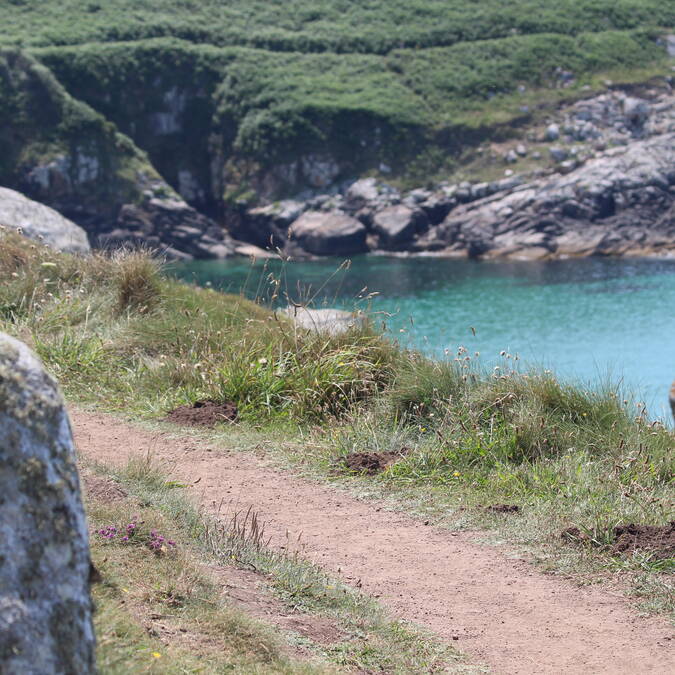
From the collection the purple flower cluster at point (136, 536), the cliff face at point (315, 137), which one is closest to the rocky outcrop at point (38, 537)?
the purple flower cluster at point (136, 536)

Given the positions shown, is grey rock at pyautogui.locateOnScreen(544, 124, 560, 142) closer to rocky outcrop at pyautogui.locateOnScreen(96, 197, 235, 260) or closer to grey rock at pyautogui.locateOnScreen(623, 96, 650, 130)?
grey rock at pyautogui.locateOnScreen(623, 96, 650, 130)

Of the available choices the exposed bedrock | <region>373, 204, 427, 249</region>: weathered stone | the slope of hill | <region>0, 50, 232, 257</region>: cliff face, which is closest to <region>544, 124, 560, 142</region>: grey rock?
the slope of hill

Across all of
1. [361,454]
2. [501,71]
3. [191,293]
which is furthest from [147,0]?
[361,454]

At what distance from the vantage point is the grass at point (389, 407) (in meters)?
6.51

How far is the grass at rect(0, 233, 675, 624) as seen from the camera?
21.4 ft

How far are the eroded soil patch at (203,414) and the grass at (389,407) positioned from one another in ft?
0.44

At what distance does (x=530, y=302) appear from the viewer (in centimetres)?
3691

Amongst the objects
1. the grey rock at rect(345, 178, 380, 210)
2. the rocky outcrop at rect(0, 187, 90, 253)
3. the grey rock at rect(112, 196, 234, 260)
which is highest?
the rocky outcrop at rect(0, 187, 90, 253)

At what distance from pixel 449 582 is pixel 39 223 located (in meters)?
12.8

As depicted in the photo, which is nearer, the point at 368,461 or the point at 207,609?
the point at 207,609

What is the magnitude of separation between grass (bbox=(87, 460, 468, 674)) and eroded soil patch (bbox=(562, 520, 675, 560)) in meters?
1.67

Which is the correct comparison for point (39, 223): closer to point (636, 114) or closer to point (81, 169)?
point (81, 169)

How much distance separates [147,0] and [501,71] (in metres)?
33.2

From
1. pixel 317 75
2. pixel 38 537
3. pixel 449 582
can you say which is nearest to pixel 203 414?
pixel 449 582
